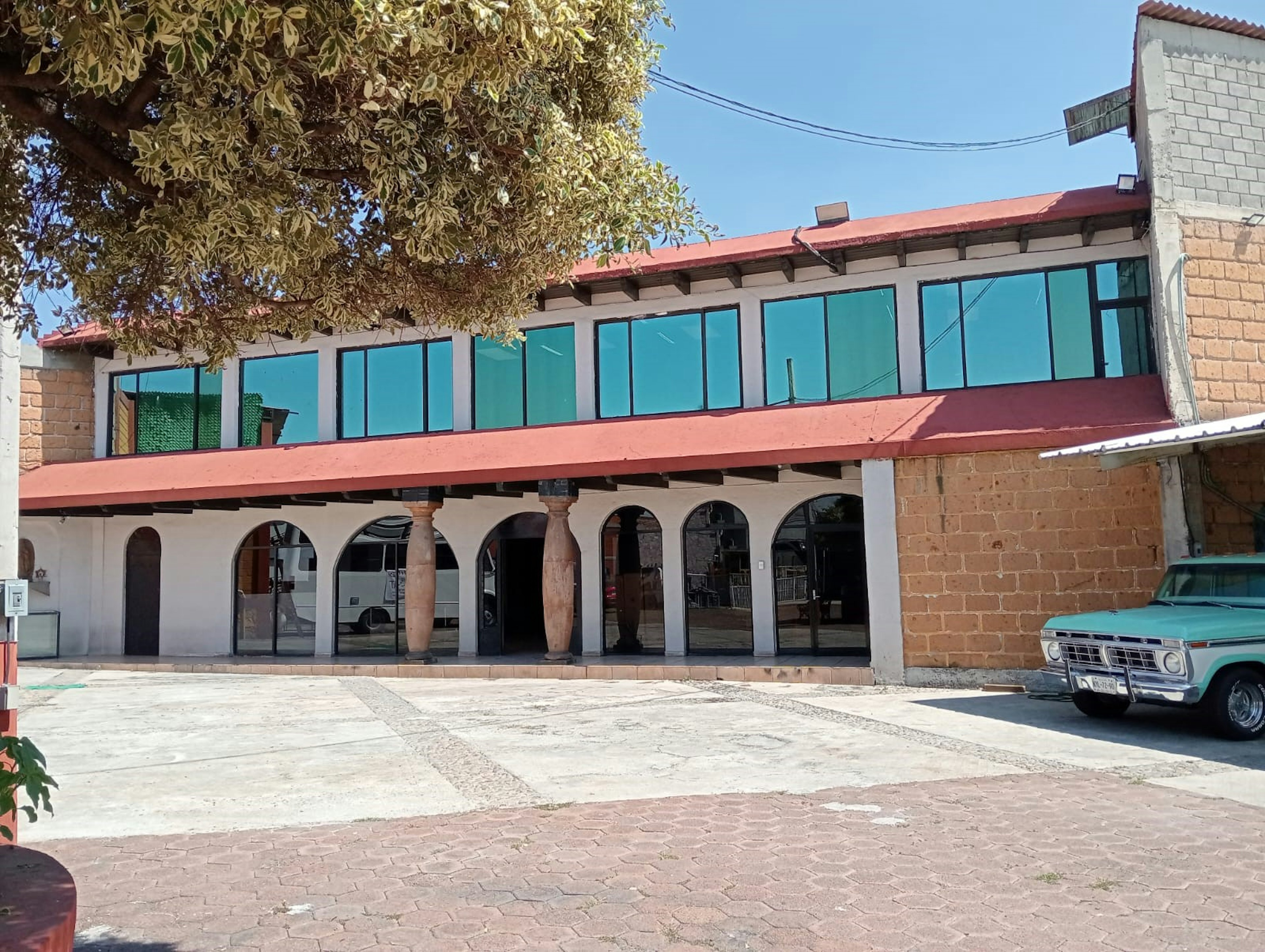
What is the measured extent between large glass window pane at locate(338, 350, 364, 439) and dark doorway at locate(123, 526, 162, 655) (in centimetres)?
489

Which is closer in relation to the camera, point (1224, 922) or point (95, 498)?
point (1224, 922)

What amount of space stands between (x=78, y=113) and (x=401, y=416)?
13.0 meters

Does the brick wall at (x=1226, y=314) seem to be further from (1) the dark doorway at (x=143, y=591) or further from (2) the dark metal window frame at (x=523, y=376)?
(1) the dark doorway at (x=143, y=591)

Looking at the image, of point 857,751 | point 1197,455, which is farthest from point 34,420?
point 1197,455

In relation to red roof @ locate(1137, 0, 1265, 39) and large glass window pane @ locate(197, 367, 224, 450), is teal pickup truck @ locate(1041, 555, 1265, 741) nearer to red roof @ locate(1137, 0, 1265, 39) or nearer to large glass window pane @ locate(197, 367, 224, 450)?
red roof @ locate(1137, 0, 1265, 39)

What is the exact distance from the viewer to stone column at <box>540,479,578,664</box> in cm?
1545

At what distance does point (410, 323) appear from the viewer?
16.0 metres

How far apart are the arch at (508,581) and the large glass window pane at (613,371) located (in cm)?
240

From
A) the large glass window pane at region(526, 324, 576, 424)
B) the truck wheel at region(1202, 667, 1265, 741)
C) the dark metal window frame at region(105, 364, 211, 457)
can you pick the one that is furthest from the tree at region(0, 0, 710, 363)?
the dark metal window frame at region(105, 364, 211, 457)

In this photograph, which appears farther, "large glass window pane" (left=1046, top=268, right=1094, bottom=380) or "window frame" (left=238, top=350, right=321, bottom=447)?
"window frame" (left=238, top=350, right=321, bottom=447)

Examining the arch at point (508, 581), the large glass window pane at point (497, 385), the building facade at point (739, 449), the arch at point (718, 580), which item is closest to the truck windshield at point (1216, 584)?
the building facade at point (739, 449)

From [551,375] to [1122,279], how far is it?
368 inches

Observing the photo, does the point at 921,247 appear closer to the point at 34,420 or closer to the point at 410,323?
the point at 410,323

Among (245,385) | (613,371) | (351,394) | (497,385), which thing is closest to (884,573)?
(613,371)
